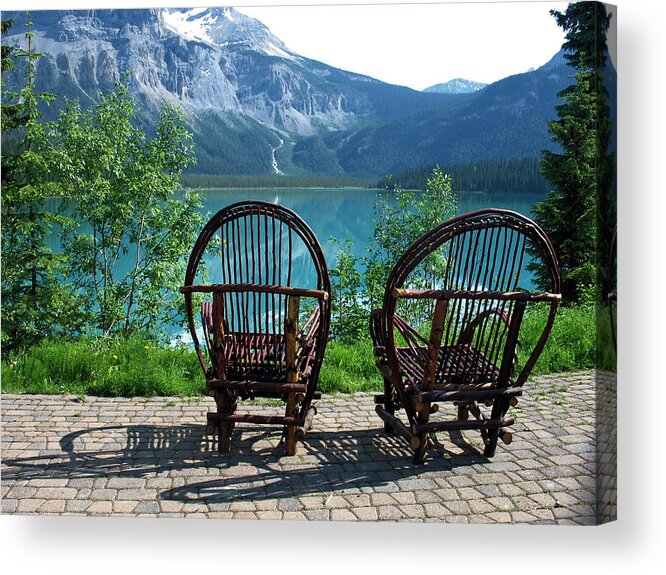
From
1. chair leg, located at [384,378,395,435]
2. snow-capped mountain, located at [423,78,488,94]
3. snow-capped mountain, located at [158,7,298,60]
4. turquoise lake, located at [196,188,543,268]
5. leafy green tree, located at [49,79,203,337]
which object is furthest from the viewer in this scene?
leafy green tree, located at [49,79,203,337]

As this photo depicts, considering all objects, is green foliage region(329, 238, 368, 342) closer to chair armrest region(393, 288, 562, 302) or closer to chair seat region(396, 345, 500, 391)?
chair seat region(396, 345, 500, 391)

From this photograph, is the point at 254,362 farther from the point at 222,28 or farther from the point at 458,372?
the point at 222,28

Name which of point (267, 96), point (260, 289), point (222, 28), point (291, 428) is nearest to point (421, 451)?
point (291, 428)

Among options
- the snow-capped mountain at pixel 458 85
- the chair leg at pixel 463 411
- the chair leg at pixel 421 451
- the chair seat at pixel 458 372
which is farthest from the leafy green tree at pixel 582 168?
the chair leg at pixel 421 451

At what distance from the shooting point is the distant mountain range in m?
5.50

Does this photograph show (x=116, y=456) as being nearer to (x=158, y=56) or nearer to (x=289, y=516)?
(x=289, y=516)

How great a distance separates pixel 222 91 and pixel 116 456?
465cm

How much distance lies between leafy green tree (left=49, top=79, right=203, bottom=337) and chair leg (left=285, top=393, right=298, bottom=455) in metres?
4.47

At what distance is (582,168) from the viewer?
23.4 feet

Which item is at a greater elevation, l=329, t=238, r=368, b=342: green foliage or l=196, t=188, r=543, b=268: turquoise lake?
l=196, t=188, r=543, b=268: turquoise lake

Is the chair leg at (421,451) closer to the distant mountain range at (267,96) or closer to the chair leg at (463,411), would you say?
the chair leg at (463,411)

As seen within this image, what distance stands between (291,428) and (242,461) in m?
0.36

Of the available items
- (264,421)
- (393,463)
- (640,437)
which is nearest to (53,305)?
(264,421)

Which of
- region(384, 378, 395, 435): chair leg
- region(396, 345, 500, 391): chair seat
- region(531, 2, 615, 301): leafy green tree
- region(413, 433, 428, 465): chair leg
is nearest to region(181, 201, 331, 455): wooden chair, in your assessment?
region(384, 378, 395, 435): chair leg
